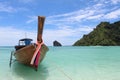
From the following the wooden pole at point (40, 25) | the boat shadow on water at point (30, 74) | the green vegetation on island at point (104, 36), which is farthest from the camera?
the green vegetation on island at point (104, 36)

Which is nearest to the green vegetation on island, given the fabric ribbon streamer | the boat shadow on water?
the boat shadow on water

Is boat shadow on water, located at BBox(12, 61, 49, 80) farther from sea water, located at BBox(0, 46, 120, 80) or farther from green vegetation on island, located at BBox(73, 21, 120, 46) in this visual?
green vegetation on island, located at BBox(73, 21, 120, 46)

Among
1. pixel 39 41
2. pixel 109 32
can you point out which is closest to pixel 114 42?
pixel 109 32

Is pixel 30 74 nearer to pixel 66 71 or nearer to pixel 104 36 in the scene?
pixel 66 71

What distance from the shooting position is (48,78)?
11328 millimetres

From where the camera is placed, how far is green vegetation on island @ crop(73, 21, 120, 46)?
113106 millimetres

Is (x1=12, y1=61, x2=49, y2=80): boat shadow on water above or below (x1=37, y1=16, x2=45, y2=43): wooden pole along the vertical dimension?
below

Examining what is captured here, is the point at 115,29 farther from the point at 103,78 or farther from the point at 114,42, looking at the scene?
the point at 103,78

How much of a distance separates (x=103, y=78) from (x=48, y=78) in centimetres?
259

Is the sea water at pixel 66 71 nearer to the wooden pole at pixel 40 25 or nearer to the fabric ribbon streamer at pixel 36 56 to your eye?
the fabric ribbon streamer at pixel 36 56

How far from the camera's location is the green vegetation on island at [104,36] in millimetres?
113106

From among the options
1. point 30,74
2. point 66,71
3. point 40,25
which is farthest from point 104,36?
point 40,25

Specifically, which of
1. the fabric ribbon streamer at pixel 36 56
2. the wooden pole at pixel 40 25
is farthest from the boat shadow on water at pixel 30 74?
the wooden pole at pixel 40 25

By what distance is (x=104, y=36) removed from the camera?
374ft
